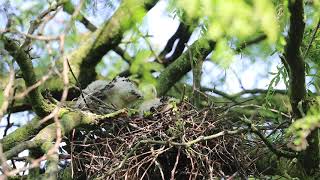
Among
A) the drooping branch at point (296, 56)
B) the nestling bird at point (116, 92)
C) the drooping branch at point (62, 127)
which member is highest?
the drooping branch at point (296, 56)

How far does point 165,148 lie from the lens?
122 inches

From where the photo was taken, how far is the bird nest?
3043mm

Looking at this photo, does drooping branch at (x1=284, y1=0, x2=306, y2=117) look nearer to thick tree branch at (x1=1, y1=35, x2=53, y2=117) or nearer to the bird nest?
the bird nest

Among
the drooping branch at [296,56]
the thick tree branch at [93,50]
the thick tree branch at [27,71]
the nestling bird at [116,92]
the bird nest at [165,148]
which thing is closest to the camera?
the drooping branch at [296,56]

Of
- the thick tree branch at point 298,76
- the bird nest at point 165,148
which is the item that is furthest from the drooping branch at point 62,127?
the thick tree branch at point 298,76

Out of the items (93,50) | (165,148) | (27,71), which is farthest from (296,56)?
(93,50)

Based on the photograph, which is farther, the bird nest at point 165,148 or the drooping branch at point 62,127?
the bird nest at point 165,148

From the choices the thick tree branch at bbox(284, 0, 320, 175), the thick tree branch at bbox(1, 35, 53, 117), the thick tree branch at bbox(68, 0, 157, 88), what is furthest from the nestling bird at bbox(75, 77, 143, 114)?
the thick tree branch at bbox(284, 0, 320, 175)

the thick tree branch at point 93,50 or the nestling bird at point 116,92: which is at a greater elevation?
the thick tree branch at point 93,50

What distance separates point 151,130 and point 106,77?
197 cm

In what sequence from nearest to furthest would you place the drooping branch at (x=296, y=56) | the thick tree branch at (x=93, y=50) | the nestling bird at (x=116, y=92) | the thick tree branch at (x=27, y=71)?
the drooping branch at (x=296, y=56) < the thick tree branch at (x=27, y=71) < the nestling bird at (x=116, y=92) < the thick tree branch at (x=93, y=50)

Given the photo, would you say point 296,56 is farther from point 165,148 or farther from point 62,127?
point 62,127

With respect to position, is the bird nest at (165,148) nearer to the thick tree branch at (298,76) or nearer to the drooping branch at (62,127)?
the drooping branch at (62,127)

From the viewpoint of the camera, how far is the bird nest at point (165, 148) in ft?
9.98
